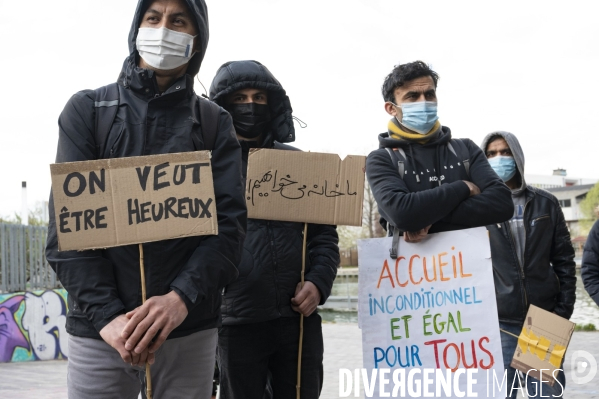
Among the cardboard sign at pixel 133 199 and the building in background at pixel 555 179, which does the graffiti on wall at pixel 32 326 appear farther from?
the building in background at pixel 555 179

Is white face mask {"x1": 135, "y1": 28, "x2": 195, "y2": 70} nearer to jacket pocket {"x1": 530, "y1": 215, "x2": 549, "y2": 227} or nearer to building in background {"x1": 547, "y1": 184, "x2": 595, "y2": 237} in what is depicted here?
jacket pocket {"x1": 530, "y1": 215, "x2": 549, "y2": 227}

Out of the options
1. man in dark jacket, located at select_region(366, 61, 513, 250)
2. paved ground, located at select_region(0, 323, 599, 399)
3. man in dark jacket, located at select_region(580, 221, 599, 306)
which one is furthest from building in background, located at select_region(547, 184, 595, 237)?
man in dark jacket, located at select_region(366, 61, 513, 250)

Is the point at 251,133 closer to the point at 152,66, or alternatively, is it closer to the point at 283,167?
the point at 283,167

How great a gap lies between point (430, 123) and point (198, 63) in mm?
1378

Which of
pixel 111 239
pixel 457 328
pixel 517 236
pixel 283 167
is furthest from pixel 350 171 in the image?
pixel 111 239

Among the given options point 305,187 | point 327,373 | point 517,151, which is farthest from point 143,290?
point 327,373

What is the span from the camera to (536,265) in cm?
440

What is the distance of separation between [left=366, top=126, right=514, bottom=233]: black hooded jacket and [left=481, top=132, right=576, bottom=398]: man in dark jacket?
908mm

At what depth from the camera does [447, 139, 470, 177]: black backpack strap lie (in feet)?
11.9

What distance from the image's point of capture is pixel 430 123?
3740mm

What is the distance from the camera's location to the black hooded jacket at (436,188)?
3.38 meters

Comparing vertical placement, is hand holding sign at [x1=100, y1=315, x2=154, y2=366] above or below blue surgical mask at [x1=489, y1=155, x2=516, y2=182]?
below

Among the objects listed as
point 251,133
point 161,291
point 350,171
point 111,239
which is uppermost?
point 251,133

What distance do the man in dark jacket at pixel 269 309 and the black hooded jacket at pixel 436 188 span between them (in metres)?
0.52
